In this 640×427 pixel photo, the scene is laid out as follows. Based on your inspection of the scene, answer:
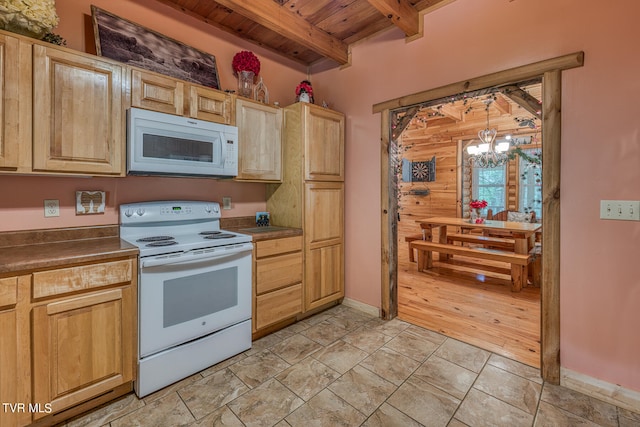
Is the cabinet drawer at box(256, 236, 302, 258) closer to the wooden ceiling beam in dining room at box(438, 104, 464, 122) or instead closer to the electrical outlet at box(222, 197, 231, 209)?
the electrical outlet at box(222, 197, 231, 209)

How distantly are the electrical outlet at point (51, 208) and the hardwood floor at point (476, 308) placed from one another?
2990 mm

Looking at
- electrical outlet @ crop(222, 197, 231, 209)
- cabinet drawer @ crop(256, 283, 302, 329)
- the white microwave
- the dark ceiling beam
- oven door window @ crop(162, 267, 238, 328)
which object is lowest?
cabinet drawer @ crop(256, 283, 302, 329)

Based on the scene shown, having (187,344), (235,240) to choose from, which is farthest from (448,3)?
(187,344)

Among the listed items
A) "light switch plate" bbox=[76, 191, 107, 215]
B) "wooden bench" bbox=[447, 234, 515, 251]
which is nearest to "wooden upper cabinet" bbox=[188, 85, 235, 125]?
"light switch plate" bbox=[76, 191, 107, 215]

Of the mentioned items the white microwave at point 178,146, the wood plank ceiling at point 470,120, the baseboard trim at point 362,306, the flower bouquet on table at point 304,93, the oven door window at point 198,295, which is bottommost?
the baseboard trim at point 362,306

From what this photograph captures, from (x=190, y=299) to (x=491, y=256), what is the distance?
3.79 metres

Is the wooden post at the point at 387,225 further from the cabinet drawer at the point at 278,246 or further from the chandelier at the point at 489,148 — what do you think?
the chandelier at the point at 489,148

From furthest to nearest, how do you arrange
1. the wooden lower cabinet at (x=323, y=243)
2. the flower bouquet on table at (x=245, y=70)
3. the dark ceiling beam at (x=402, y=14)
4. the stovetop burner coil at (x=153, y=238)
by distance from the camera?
the wooden lower cabinet at (x=323, y=243) → the flower bouquet on table at (x=245, y=70) → the dark ceiling beam at (x=402, y=14) → the stovetop burner coil at (x=153, y=238)

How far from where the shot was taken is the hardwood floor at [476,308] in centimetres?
250

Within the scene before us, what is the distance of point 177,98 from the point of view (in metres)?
2.16

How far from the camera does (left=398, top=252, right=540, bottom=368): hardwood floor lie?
2.50 metres

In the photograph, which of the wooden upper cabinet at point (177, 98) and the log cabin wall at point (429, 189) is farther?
the log cabin wall at point (429, 189)

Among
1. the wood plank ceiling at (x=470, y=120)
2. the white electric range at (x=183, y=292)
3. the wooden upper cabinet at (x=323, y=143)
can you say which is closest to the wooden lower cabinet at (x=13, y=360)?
the white electric range at (x=183, y=292)

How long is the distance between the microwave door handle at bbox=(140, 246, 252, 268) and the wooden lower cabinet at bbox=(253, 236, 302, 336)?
265 mm
